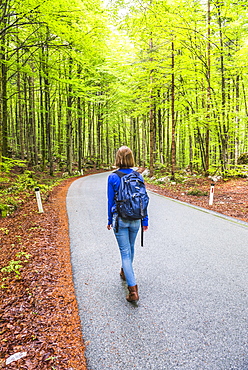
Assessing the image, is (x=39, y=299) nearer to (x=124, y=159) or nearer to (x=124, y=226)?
(x=124, y=226)

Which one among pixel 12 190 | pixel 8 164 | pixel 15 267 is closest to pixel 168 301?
pixel 15 267

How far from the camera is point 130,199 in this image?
118 inches

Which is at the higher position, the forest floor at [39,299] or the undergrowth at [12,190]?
the undergrowth at [12,190]

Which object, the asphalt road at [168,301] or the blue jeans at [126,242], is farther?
the blue jeans at [126,242]

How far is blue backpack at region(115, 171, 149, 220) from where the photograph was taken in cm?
301

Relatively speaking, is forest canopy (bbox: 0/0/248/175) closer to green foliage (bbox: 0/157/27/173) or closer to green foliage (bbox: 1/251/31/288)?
green foliage (bbox: 0/157/27/173)

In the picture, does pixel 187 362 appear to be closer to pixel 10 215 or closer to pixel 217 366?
pixel 217 366

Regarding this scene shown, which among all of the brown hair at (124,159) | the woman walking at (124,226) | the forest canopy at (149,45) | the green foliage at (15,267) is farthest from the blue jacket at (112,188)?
the forest canopy at (149,45)

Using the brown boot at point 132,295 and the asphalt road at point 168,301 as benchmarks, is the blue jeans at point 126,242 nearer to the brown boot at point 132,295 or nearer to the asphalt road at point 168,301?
the brown boot at point 132,295

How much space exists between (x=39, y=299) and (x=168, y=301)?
183 cm

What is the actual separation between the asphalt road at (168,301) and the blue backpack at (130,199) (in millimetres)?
1259

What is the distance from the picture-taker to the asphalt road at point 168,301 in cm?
226

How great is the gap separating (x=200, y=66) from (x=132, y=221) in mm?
14962

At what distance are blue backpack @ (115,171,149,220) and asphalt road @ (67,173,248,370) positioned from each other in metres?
1.26
